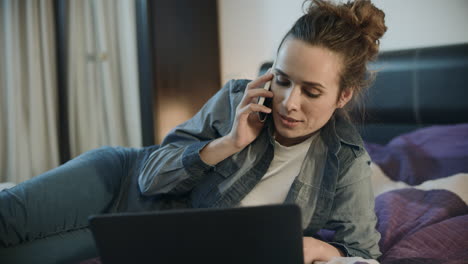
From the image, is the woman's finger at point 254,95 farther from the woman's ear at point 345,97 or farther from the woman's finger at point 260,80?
the woman's ear at point 345,97

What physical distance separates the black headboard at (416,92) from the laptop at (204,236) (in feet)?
4.31

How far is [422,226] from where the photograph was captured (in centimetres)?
144

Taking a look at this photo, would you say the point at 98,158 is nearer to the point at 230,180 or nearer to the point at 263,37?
the point at 230,180

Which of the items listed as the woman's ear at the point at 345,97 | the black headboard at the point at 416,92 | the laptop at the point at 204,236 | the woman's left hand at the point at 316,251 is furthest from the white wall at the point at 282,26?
the laptop at the point at 204,236

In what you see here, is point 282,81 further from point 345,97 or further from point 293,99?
point 345,97

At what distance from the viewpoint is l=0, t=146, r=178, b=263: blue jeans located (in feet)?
4.16

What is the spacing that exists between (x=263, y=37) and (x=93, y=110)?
1.08 meters

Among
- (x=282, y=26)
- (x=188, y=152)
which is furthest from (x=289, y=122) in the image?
(x=282, y=26)

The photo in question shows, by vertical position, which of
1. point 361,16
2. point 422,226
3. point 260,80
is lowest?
point 422,226

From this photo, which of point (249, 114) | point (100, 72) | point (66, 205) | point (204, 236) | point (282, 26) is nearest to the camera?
point (204, 236)

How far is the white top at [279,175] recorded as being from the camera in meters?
1.32

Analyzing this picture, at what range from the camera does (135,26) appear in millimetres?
2725

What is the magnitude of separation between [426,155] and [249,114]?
89cm

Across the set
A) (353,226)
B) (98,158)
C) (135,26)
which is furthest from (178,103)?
(353,226)
